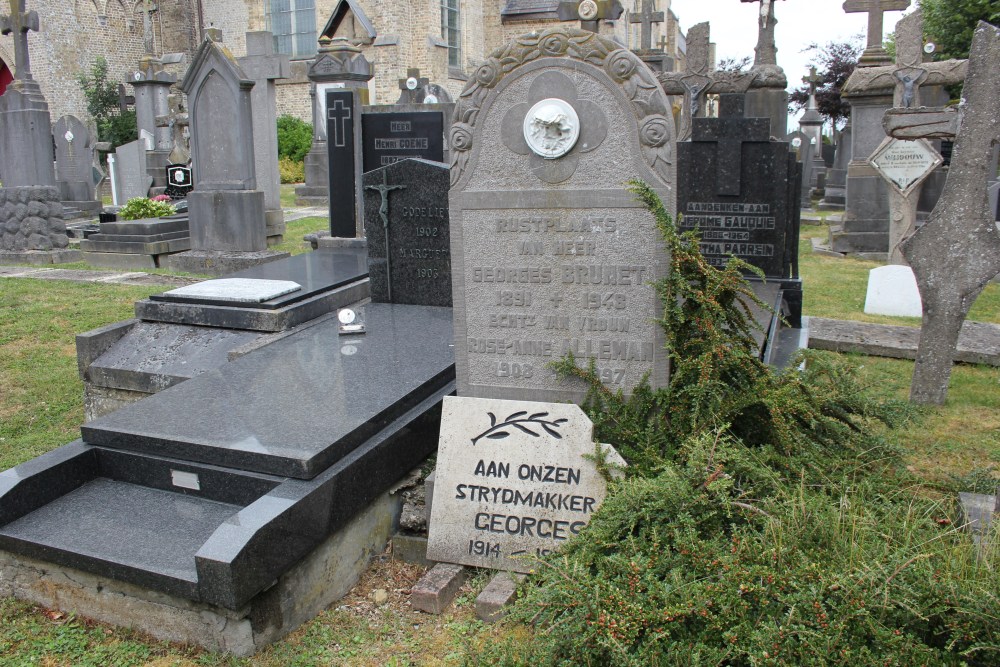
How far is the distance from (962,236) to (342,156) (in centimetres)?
662

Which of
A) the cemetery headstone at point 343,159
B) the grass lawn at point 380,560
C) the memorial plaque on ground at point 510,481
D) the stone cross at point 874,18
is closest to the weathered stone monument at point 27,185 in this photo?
the grass lawn at point 380,560

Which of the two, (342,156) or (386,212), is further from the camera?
(342,156)

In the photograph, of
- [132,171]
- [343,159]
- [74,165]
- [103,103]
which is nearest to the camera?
[343,159]

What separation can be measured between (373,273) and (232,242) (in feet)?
15.9

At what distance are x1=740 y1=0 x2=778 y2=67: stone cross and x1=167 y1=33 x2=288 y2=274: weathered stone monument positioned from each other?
9.09m

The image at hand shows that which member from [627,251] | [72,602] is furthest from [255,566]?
[627,251]

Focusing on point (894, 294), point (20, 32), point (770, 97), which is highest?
point (20, 32)

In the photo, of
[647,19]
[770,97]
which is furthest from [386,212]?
[647,19]

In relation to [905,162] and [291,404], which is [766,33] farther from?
[291,404]

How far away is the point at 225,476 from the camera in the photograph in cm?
356

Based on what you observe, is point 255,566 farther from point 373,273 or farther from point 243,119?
point 243,119

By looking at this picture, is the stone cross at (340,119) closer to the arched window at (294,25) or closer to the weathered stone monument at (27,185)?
the weathered stone monument at (27,185)

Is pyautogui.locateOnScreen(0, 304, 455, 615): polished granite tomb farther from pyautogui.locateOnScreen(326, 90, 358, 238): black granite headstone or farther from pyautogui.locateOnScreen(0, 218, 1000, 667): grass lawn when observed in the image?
pyautogui.locateOnScreen(326, 90, 358, 238): black granite headstone

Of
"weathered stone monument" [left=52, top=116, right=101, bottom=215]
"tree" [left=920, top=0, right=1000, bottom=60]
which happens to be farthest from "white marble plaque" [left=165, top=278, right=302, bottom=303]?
"tree" [left=920, top=0, right=1000, bottom=60]
